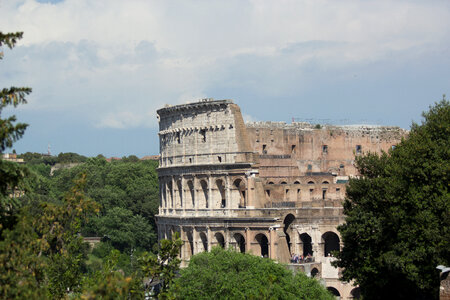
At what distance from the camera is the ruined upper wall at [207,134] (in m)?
72.2

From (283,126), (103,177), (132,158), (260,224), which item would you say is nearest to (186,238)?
(260,224)

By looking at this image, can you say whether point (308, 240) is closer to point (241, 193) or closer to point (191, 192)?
point (241, 193)

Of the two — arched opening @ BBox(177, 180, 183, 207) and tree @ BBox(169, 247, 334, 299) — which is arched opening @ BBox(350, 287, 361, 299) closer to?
tree @ BBox(169, 247, 334, 299)

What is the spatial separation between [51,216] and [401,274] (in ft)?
87.8

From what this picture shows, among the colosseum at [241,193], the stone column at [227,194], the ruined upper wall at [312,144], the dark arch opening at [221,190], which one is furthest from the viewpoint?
the ruined upper wall at [312,144]

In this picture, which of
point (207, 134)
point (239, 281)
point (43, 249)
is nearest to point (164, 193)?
point (207, 134)

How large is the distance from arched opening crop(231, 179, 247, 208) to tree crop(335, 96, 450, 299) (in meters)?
21.6

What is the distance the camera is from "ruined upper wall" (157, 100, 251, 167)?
237ft

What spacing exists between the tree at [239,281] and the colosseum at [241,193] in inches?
655

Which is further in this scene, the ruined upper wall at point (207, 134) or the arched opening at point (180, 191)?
the arched opening at point (180, 191)

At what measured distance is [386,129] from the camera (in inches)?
3489

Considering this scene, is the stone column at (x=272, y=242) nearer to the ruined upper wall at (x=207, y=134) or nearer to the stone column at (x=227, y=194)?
the stone column at (x=227, y=194)

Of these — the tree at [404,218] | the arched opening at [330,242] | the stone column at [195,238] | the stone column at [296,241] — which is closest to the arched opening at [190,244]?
the stone column at [195,238]

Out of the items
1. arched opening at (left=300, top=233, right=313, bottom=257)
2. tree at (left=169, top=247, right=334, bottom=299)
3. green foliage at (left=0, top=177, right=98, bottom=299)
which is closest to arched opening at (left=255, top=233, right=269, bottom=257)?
arched opening at (left=300, top=233, right=313, bottom=257)
